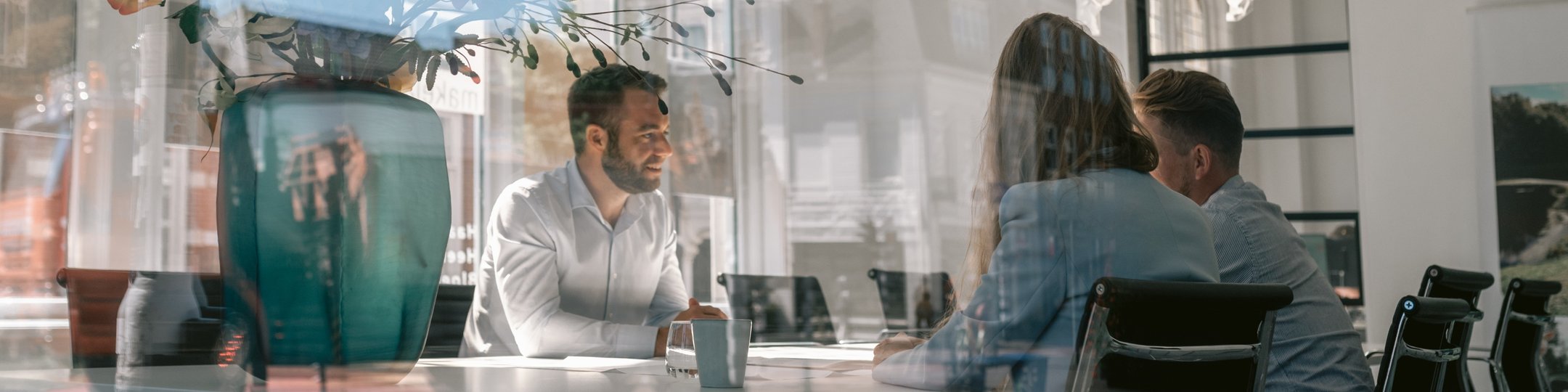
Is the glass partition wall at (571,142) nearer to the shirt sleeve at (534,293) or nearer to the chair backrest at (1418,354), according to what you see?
the shirt sleeve at (534,293)

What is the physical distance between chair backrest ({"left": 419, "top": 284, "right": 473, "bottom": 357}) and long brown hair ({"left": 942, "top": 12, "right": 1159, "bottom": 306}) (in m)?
0.52

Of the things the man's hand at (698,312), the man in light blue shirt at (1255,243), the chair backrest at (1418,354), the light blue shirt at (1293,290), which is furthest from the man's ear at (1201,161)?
the man's hand at (698,312)

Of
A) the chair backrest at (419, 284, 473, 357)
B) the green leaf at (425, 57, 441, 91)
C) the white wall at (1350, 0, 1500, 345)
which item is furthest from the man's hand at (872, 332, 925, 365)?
the white wall at (1350, 0, 1500, 345)

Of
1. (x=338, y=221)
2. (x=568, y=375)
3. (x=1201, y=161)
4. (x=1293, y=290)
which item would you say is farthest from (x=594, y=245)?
(x=1201, y=161)

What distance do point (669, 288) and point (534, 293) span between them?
0.46 ft

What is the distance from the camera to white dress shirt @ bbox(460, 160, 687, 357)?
45.0 inches

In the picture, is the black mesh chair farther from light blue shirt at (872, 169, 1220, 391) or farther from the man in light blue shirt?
the man in light blue shirt

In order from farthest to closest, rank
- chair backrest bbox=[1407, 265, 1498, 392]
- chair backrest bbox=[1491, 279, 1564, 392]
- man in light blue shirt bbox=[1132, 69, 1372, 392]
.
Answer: chair backrest bbox=[1491, 279, 1564, 392]
chair backrest bbox=[1407, 265, 1498, 392]
man in light blue shirt bbox=[1132, 69, 1372, 392]

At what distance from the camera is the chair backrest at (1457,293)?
1.80 m

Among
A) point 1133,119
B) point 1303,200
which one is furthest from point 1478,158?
point 1133,119

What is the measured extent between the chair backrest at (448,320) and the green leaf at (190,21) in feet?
1.33

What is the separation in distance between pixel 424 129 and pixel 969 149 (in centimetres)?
57

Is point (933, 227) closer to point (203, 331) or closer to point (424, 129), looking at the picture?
point (424, 129)

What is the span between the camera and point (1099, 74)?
52.1 inches
